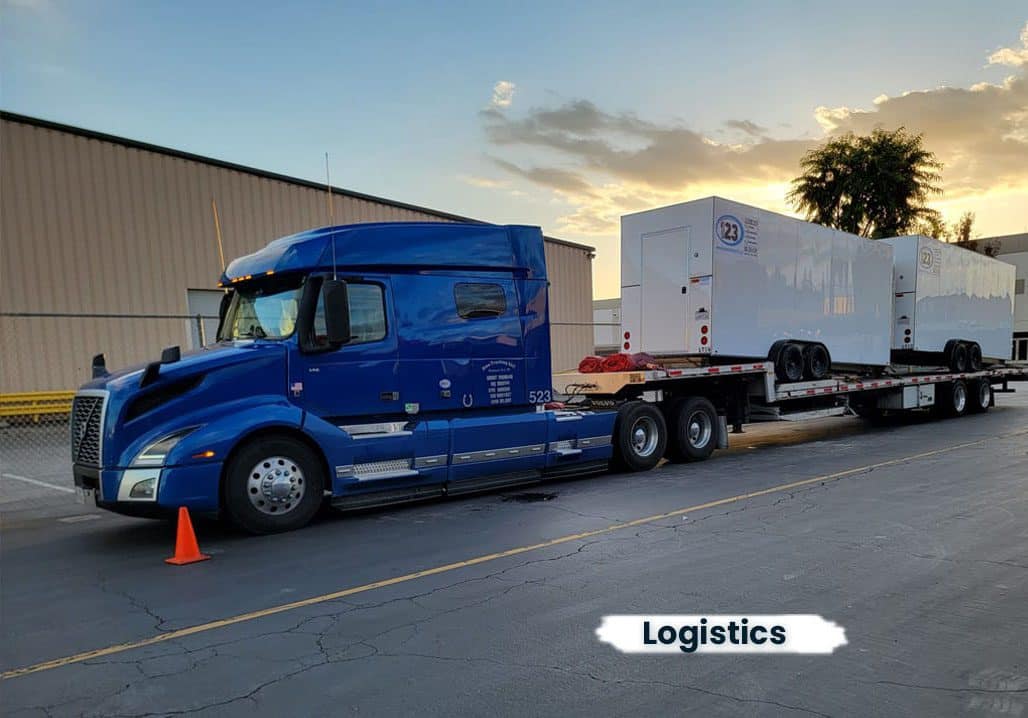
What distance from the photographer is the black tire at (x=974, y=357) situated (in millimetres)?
18297

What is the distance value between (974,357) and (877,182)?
18473 millimetres

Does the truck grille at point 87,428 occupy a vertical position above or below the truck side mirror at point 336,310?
below

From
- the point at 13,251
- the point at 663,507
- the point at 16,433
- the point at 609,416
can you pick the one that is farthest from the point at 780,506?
the point at 13,251

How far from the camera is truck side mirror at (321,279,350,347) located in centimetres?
727

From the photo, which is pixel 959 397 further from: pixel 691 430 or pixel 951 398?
pixel 691 430

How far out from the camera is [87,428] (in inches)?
272

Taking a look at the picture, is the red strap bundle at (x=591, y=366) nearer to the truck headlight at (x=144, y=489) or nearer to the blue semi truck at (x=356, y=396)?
the blue semi truck at (x=356, y=396)

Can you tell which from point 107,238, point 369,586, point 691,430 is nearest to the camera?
point 369,586

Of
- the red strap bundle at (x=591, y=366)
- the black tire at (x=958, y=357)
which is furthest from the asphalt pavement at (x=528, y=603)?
the black tire at (x=958, y=357)

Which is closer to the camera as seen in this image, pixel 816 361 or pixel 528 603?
pixel 528 603

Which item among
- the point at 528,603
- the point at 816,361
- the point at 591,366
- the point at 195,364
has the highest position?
the point at 195,364

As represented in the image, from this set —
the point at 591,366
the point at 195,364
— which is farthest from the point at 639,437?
the point at 195,364

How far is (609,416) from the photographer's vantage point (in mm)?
10180

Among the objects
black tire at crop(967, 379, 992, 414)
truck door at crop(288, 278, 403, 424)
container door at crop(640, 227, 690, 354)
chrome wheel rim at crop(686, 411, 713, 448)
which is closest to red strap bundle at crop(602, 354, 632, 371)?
container door at crop(640, 227, 690, 354)
